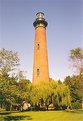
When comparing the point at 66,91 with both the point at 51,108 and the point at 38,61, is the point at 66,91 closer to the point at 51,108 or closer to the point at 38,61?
the point at 51,108

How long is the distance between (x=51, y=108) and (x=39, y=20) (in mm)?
15445

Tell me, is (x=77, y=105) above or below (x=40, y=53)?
below

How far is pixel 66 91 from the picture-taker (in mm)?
31594

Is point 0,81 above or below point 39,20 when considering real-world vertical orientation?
below

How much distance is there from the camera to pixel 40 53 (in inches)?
1444

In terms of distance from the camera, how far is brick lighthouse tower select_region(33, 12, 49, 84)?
117 ft

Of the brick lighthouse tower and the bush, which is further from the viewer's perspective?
the bush

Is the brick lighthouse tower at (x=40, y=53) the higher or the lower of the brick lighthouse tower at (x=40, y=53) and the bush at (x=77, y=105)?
the higher

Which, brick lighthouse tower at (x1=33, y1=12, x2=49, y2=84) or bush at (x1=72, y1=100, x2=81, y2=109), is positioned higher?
brick lighthouse tower at (x1=33, y1=12, x2=49, y2=84)

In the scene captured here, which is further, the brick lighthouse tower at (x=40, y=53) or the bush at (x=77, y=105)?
the bush at (x=77, y=105)

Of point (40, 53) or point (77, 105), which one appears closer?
point (40, 53)

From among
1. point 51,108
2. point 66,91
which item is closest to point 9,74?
point 66,91

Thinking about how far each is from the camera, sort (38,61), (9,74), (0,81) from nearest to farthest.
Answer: (0,81), (9,74), (38,61)

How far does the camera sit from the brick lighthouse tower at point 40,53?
35.8 meters
